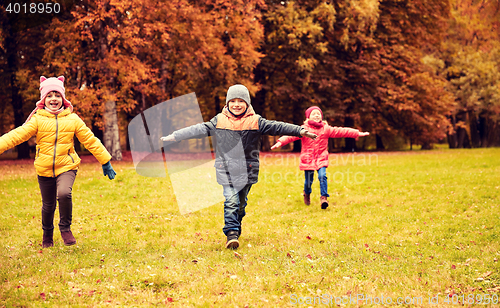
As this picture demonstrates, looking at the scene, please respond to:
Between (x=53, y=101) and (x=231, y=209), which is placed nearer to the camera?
(x=53, y=101)

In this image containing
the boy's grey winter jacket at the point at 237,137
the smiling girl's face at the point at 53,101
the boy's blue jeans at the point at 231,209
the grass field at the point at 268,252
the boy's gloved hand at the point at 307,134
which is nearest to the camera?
the grass field at the point at 268,252

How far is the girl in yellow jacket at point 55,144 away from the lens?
630 centimetres

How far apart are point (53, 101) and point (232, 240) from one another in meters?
3.59

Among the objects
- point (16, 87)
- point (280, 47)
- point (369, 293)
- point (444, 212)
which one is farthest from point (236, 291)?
point (280, 47)

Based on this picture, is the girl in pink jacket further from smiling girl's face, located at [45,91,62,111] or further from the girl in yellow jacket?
smiling girl's face, located at [45,91,62,111]

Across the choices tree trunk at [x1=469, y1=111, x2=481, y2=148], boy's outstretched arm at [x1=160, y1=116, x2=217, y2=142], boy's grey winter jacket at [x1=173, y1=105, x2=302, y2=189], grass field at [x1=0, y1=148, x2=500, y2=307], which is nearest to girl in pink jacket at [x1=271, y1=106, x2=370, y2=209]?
grass field at [x1=0, y1=148, x2=500, y2=307]

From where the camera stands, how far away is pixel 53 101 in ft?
21.0

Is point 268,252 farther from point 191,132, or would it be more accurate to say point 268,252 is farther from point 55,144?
point 55,144

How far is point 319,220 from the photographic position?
888 cm

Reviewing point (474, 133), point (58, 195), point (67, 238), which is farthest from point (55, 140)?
point (474, 133)

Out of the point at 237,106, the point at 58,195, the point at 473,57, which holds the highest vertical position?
the point at 473,57

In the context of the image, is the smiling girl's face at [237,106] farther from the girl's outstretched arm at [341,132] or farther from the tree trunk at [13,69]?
the tree trunk at [13,69]

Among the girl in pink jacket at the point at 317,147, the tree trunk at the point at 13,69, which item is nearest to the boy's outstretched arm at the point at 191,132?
the girl in pink jacket at the point at 317,147

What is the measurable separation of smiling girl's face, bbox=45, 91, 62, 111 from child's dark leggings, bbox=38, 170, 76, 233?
41.5 inches
